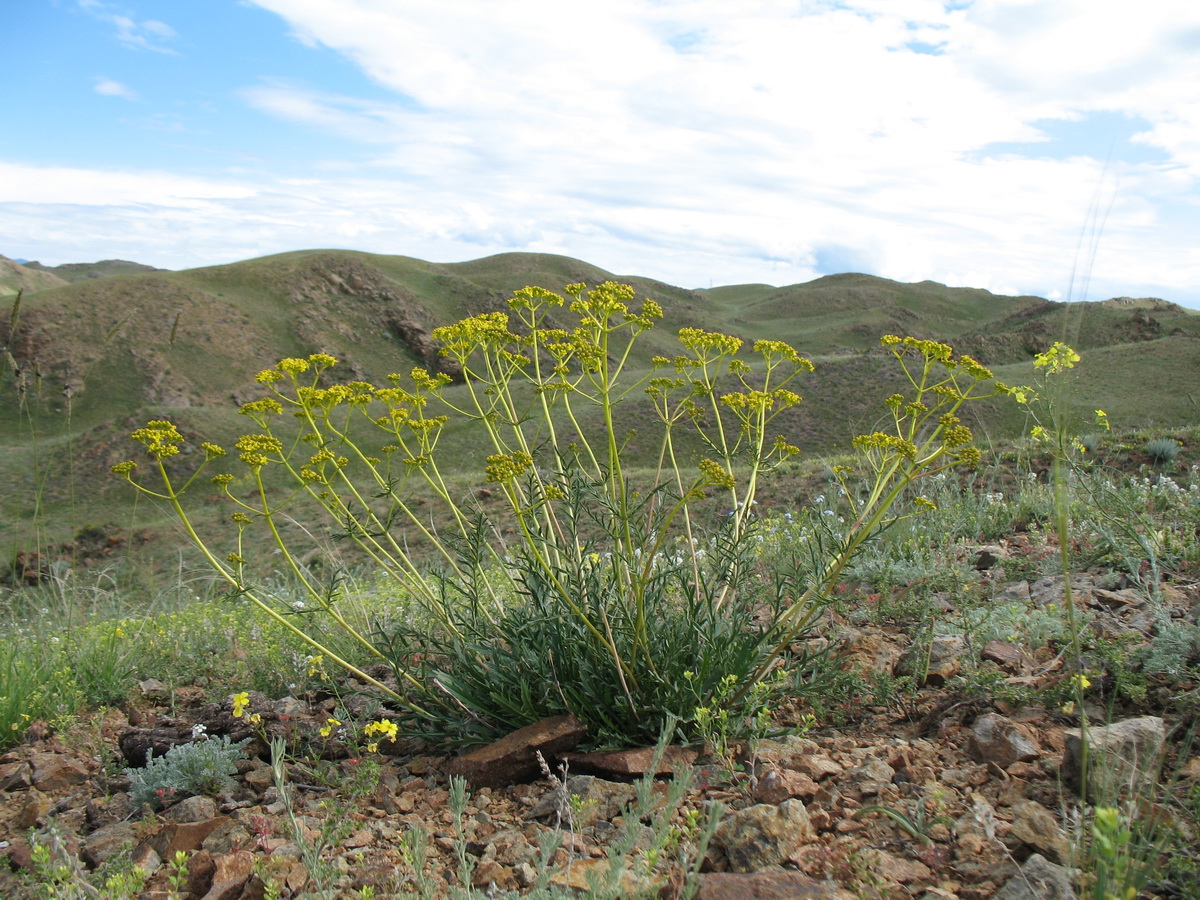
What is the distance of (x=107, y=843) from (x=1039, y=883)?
2.54m

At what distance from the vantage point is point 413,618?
449 cm

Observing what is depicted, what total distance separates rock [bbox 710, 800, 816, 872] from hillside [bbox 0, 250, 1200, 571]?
10.9 ft

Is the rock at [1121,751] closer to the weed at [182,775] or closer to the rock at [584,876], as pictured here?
the rock at [584,876]

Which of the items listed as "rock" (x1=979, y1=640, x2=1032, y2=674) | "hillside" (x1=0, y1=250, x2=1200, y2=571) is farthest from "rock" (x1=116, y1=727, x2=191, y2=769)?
"rock" (x1=979, y1=640, x2=1032, y2=674)

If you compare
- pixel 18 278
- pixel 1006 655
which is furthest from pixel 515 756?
pixel 18 278

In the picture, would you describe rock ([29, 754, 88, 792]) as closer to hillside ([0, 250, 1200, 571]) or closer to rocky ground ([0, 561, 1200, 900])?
rocky ground ([0, 561, 1200, 900])

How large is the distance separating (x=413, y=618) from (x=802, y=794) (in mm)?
2837

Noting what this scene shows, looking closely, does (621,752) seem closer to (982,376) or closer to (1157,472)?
(982,376)

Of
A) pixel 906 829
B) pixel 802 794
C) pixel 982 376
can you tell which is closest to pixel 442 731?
pixel 802 794

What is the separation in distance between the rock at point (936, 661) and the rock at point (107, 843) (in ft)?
8.73

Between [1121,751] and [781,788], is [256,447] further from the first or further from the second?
[1121,751]

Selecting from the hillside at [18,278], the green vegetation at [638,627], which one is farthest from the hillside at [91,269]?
the green vegetation at [638,627]

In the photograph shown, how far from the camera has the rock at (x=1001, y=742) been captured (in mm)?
2256

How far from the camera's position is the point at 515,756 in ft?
8.22
